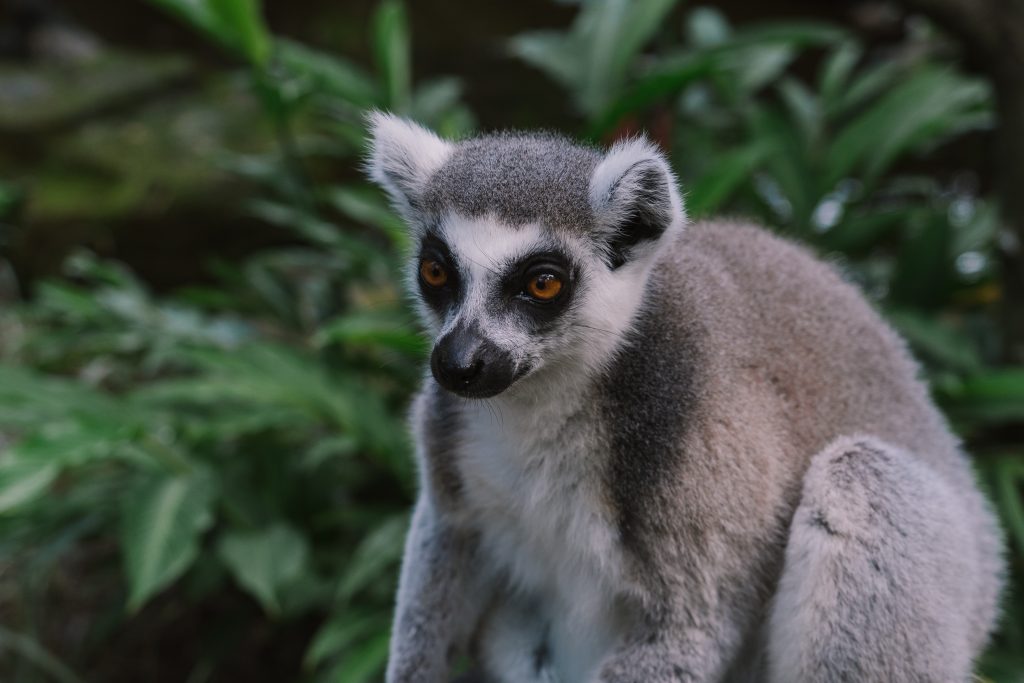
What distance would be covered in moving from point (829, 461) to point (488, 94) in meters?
7.53

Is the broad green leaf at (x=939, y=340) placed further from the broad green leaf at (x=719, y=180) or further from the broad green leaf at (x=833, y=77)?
the broad green leaf at (x=833, y=77)

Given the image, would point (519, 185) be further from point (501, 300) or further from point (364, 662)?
point (364, 662)

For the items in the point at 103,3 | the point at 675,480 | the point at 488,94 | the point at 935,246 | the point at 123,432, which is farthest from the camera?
the point at 103,3

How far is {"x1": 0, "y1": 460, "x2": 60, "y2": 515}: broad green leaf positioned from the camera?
12.5ft

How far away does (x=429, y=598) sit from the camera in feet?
9.32

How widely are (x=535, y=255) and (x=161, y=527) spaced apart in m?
2.69

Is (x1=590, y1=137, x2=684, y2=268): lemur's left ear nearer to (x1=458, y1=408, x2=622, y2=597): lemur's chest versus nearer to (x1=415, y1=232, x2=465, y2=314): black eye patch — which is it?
(x1=415, y1=232, x2=465, y2=314): black eye patch

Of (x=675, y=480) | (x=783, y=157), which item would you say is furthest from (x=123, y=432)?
(x=783, y=157)

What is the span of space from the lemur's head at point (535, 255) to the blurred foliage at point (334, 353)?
1.46m

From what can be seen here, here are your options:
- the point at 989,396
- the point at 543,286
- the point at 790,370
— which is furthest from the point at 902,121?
the point at 543,286

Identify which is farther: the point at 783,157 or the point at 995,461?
the point at 783,157

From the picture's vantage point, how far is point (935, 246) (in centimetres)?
484

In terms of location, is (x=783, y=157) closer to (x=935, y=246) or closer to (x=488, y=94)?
(x=935, y=246)

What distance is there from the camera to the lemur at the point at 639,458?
2.40m
